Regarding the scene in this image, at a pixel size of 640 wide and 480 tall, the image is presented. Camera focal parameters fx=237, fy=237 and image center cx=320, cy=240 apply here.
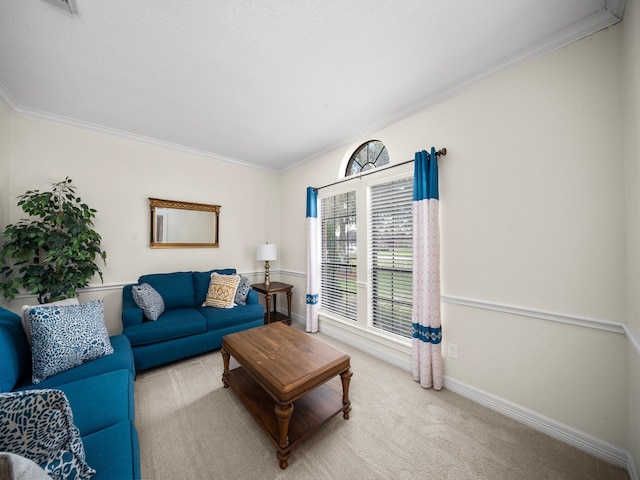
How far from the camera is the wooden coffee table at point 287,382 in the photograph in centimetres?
148

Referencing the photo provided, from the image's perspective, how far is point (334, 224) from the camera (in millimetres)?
3418

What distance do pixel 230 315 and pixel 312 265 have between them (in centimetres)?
129

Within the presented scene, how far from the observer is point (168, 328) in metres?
2.49

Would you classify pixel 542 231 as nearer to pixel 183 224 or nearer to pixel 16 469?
pixel 16 469

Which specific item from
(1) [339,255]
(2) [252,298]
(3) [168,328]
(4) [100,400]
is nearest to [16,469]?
(4) [100,400]

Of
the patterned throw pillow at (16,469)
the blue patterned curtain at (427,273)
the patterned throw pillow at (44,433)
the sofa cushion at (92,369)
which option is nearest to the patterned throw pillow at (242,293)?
the sofa cushion at (92,369)

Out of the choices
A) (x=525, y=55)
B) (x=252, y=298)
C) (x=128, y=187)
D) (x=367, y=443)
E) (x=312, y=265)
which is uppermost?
(x=525, y=55)

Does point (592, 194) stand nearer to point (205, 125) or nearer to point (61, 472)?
point (61, 472)

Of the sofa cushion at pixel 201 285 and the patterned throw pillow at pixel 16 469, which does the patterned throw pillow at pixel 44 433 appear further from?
the sofa cushion at pixel 201 285

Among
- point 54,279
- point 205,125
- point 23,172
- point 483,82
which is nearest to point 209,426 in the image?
point 54,279

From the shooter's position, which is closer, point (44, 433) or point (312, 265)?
point (44, 433)

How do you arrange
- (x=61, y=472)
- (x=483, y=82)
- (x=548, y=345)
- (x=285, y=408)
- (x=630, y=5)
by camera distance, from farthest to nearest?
(x=483, y=82), (x=548, y=345), (x=285, y=408), (x=630, y=5), (x=61, y=472)

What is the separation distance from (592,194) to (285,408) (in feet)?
7.73

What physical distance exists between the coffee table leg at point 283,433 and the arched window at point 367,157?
2578mm
